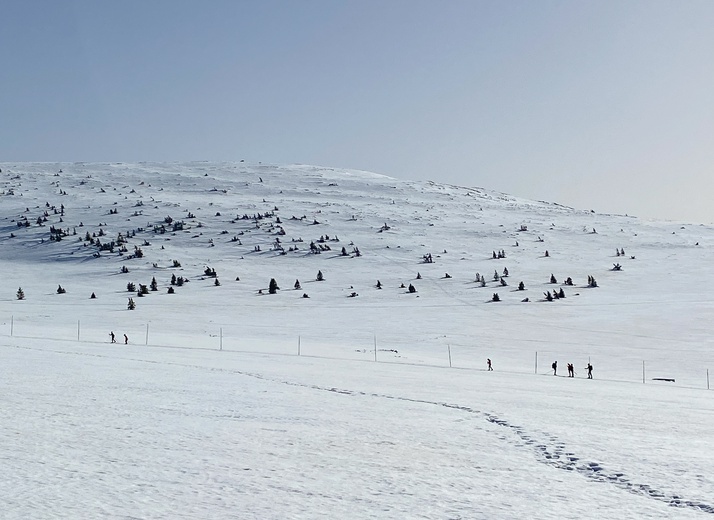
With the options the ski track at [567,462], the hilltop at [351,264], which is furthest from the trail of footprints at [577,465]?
the hilltop at [351,264]

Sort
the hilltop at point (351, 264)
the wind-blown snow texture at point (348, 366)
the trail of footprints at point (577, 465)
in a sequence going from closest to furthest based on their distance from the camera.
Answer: the trail of footprints at point (577, 465) < the wind-blown snow texture at point (348, 366) < the hilltop at point (351, 264)

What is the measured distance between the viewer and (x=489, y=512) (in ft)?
27.3

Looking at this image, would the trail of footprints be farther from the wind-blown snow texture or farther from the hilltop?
the hilltop

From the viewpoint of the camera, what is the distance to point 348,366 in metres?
29.4

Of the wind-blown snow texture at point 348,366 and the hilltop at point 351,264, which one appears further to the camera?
the hilltop at point 351,264

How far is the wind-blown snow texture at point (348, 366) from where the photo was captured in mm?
9289

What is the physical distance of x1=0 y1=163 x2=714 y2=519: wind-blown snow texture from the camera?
9.29 meters

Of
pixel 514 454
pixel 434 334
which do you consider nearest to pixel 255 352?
pixel 434 334

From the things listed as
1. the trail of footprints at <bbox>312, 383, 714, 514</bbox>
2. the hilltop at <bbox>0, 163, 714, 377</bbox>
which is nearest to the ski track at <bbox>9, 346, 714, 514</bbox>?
the trail of footprints at <bbox>312, 383, 714, 514</bbox>

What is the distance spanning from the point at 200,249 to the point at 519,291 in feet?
124

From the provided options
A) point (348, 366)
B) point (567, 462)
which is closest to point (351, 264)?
point (348, 366)

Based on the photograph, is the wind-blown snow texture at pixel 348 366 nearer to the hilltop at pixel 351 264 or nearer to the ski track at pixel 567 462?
the ski track at pixel 567 462

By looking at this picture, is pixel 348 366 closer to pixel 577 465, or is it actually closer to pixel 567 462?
pixel 567 462

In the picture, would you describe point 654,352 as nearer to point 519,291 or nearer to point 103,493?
point 519,291
